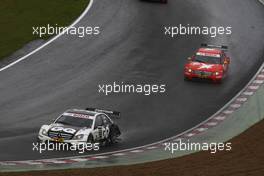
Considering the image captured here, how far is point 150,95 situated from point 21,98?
20.2 feet

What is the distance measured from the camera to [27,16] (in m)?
44.2

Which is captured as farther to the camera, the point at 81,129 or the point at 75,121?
the point at 75,121

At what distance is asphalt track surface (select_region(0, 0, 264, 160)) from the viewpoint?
30766 mm

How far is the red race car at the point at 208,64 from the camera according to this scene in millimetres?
37625

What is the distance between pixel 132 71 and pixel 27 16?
30.8 ft

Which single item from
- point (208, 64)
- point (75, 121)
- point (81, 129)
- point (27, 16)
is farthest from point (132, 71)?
point (81, 129)

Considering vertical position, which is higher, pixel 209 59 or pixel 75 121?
pixel 209 59

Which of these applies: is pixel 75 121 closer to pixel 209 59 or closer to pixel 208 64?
pixel 208 64

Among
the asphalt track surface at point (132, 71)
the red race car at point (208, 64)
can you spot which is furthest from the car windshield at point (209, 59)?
the asphalt track surface at point (132, 71)

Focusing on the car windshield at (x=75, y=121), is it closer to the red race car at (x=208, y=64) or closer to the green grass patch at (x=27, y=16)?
the red race car at (x=208, y=64)

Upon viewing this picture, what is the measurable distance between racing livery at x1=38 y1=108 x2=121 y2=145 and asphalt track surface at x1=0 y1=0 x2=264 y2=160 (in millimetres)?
563

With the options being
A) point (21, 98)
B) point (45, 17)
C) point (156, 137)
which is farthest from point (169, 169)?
point (45, 17)

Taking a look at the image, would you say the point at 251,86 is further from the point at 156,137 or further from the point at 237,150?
the point at 237,150

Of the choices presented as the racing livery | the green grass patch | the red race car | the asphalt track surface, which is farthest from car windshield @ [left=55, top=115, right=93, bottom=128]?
the green grass patch
